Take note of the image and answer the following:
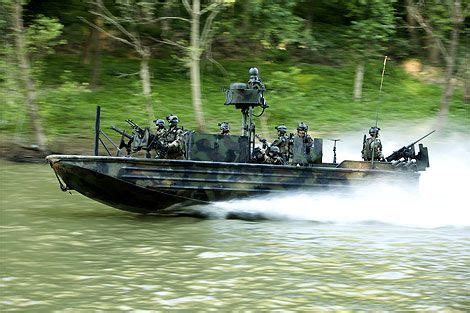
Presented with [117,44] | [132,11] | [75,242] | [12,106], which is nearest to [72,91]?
[12,106]

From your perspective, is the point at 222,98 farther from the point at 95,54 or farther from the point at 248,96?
the point at 248,96

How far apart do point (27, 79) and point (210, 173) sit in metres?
17.2

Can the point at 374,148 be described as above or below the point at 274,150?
above

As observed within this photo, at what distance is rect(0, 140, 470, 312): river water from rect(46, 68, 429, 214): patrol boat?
1.24 ft

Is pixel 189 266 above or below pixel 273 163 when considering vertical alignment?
below

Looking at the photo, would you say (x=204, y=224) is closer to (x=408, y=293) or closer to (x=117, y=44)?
(x=408, y=293)

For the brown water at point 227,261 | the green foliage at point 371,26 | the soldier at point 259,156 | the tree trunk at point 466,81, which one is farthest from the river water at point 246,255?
the tree trunk at point 466,81

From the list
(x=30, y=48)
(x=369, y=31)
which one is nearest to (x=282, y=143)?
(x=30, y=48)

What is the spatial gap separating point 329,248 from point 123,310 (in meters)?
5.84

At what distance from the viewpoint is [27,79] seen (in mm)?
34125

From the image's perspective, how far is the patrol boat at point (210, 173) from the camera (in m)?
18.8

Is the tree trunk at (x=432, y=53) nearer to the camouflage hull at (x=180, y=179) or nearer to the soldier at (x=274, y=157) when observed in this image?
the camouflage hull at (x=180, y=179)

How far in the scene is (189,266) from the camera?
13961 millimetres

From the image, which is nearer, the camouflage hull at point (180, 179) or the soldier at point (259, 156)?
the camouflage hull at point (180, 179)
